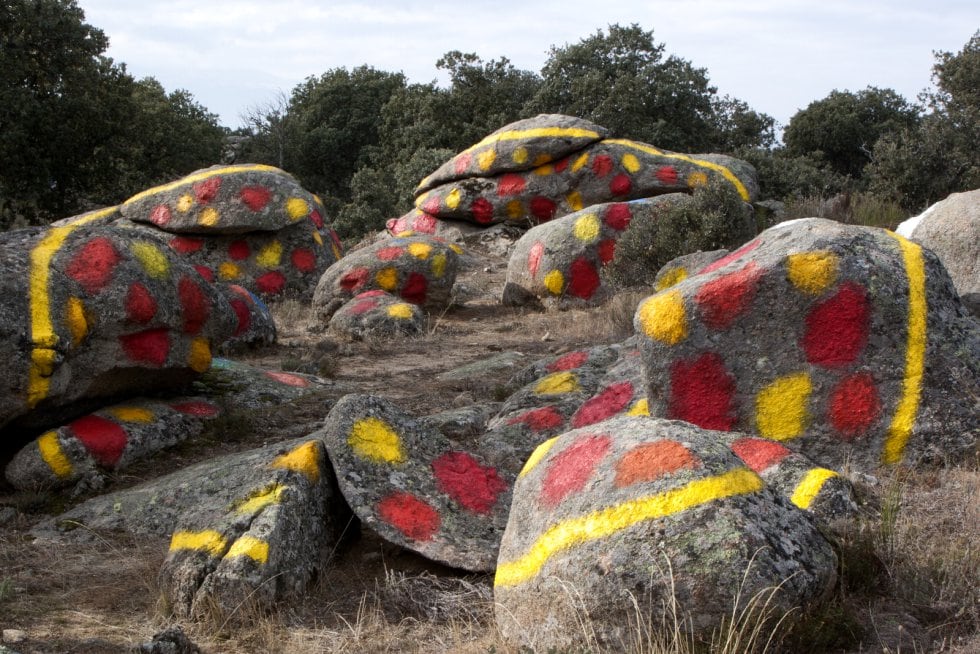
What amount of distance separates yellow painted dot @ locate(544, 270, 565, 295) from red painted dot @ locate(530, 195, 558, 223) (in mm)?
3905

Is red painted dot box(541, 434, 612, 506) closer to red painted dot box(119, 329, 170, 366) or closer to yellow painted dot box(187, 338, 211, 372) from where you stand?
red painted dot box(119, 329, 170, 366)

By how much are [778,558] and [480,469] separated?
8.03ft

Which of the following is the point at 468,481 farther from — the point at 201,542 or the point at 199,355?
the point at 199,355

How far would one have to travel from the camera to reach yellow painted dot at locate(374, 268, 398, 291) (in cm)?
1278

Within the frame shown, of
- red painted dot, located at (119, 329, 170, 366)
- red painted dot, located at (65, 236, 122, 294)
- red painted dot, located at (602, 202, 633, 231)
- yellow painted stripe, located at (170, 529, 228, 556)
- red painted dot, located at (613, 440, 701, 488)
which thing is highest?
red painted dot, located at (65, 236, 122, 294)

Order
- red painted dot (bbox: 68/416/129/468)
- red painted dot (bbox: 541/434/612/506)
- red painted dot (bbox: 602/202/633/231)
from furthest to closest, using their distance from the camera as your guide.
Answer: red painted dot (bbox: 602/202/633/231) < red painted dot (bbox: 68/416/129/468) < red painted dot (bbox: 541/434/612/506)

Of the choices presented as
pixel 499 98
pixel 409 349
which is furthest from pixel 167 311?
pixel 499 98

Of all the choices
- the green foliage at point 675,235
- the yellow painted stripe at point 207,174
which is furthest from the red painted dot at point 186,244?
Answer: the green foliage at point 675,235

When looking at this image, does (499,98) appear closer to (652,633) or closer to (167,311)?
(167,311)

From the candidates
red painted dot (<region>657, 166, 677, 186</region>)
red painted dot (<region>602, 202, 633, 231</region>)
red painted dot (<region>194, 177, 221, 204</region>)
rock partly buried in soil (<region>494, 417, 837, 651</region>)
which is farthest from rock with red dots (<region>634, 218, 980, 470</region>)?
red painted dot (<region>657, 166, 677, 186</region>)

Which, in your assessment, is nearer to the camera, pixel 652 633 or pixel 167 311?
pixel 652 633

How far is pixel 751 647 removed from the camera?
10.9 feet

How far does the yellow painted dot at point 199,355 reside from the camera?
7.58 metres

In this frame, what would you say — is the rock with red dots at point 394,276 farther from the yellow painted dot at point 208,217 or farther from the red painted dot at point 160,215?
the red painted dot at point 160,215
